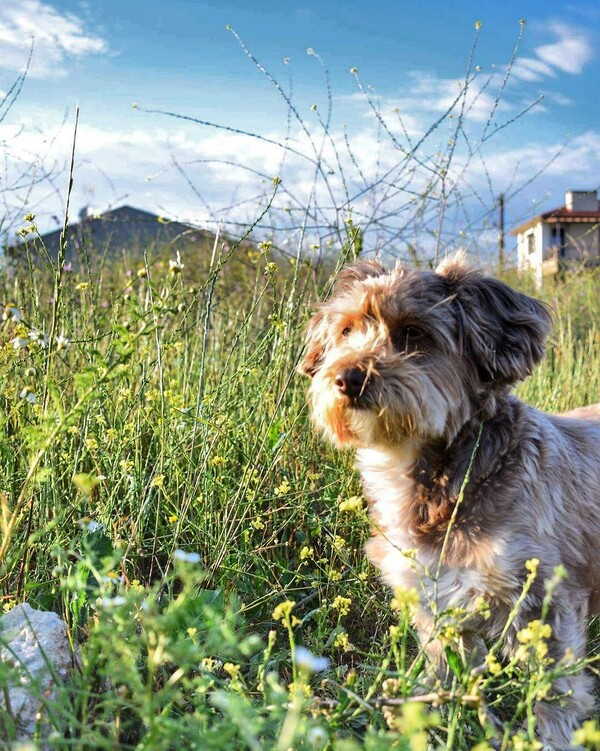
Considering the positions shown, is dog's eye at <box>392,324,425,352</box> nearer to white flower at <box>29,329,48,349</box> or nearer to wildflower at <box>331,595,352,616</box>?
wildflower at <box>331,595,352,616</box>

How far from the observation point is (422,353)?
3.00m

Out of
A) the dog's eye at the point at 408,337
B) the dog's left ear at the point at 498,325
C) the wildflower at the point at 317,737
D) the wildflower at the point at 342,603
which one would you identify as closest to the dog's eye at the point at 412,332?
the dog's eye at the point at 408,337

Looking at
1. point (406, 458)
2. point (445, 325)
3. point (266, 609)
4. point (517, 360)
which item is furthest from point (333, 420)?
point (266, 609)

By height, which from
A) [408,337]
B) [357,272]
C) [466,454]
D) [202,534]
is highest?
[357,272]

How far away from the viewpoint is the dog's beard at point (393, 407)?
2812 mm

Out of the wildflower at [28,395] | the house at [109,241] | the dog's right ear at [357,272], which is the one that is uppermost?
the house at [109,241]

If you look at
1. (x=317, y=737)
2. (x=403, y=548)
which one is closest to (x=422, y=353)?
(x=403, y=548)

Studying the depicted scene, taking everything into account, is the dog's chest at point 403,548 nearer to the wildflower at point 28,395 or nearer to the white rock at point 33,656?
the white rock at point 33,656

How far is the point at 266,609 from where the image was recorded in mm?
3488

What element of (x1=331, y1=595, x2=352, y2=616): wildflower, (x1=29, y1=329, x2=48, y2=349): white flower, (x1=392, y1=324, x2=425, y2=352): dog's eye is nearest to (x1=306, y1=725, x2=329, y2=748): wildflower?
(x1=331, y1=595, x2=352, y2=616): wildflower

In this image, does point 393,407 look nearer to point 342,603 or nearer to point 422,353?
point 422,353

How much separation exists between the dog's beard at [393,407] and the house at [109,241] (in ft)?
3.47

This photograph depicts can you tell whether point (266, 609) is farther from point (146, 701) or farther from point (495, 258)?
point (495, 258)

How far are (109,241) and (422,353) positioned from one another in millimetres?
3749
